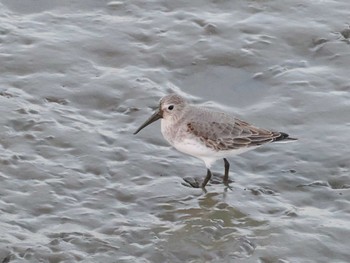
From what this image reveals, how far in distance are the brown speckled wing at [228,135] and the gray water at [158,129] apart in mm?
408

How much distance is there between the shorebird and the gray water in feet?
1.02

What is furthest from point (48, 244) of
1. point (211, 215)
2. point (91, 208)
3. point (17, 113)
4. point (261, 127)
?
point (261, 127)

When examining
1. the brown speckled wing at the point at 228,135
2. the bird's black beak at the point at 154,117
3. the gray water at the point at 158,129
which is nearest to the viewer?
the gray water at the point at 158,129

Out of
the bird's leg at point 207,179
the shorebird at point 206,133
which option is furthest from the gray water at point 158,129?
the shorebird at point 206,133

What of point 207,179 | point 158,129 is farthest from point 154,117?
point 207,179

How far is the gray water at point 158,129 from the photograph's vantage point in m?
9.01

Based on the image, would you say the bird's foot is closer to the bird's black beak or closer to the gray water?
the gray water

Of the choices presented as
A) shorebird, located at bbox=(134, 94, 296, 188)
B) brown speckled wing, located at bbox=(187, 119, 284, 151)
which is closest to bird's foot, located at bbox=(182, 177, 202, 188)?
shorebird, located at bbox=(134, 94, 296, 188)

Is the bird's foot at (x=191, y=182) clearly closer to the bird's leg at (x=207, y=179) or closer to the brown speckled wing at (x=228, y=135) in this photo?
the bird's leg at (x=207, y=179)

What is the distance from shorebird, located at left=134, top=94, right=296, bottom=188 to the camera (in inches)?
400

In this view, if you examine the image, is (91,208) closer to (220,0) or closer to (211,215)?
(211,215)

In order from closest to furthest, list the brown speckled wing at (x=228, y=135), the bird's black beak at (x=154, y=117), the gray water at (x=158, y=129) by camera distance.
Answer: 1. the gray water at (x=158, y=129)
2. the brown speckled wing at (x=228, y=135)
3. the bird's black beak at (x=154, y=117)

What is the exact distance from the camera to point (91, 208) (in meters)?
9.48

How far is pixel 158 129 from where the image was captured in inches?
442
